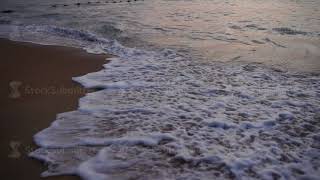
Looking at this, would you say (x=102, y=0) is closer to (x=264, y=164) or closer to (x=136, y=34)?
(x=136, y=34)

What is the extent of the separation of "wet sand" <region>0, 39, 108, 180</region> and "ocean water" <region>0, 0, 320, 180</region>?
16 cm

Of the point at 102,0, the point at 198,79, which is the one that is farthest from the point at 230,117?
the point at 102,0

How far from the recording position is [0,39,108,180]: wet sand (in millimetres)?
3143

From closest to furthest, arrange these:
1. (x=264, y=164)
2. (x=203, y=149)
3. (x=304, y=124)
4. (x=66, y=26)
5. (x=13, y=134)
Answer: (x=264, y=164) → (x=203, y=149) → (x=13, y=134) → (x=304, y=124) → (x=66, y=26)

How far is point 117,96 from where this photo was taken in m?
A: 4.60

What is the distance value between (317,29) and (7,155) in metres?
8.51

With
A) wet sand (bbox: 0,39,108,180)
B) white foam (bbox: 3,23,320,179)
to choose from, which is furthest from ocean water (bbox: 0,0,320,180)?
wet sand (bbox: 0,39,108,180)

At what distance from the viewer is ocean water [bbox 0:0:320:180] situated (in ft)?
10.1

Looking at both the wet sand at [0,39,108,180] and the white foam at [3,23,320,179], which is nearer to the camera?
the white foam at [3,23,320,179]

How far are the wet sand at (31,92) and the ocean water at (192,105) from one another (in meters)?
0.16

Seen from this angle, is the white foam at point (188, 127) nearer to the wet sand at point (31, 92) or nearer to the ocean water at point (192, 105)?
the ocean water at point (192, 105)

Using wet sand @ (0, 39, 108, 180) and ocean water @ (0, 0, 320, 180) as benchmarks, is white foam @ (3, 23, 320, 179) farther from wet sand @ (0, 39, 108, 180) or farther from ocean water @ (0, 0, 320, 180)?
wet sand @ (0, 39, 108, 180)

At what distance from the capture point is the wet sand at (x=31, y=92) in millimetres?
3143

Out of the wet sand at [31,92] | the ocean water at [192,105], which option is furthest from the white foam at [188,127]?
the wet sand at [31,92]
